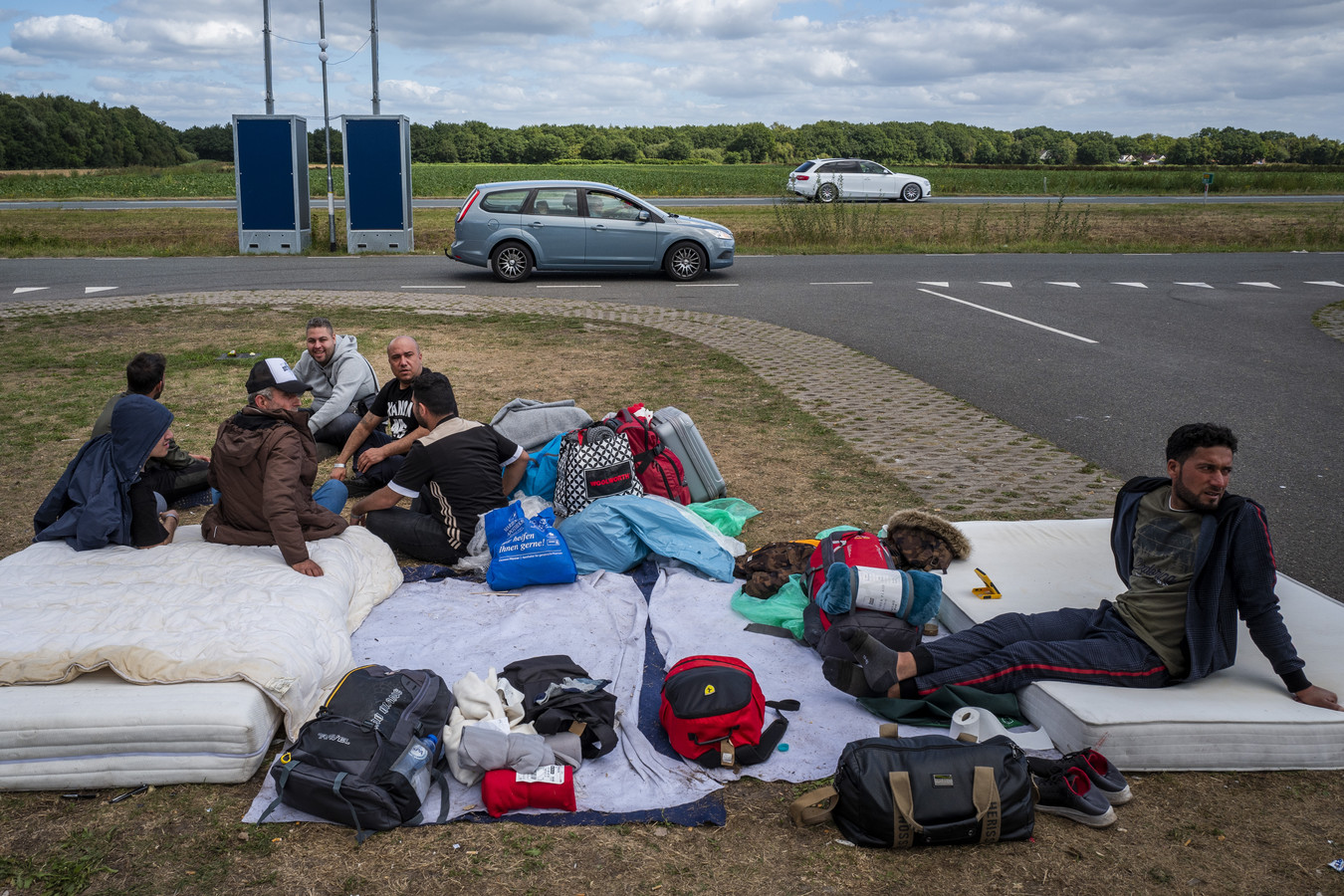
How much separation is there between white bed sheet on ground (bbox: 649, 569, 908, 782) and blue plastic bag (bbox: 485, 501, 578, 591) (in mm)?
573

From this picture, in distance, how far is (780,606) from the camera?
5.31m

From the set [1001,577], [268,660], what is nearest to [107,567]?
[268,660]

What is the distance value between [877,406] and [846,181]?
25.4 m

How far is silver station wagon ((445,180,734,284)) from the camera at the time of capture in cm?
1689

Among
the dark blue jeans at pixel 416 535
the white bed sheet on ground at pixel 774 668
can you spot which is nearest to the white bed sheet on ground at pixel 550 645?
the white bed sheet on ground at pixel 774 668

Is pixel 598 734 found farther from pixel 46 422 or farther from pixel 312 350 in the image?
pixel 46 422

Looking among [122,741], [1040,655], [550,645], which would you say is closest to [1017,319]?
[1040,655]

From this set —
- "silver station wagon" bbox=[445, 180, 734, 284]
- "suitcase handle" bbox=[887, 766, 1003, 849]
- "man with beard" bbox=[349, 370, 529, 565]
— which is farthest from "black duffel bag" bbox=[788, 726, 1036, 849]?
"silver station wagon" bbox=[445, 180, 734, 284]

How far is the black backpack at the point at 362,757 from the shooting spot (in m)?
3.50

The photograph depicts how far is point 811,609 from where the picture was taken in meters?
4.95

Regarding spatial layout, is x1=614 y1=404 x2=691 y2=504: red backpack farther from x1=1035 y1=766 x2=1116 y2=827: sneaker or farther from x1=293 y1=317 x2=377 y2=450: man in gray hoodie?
x1=1035 y1=766 x2=1116 y2=827: sneaker

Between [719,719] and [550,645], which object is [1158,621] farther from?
[550,645]

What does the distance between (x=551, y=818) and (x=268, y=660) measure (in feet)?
4.47

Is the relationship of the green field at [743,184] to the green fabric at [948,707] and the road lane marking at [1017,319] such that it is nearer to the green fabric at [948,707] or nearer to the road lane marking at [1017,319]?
the road lane marking at [1017,319]
